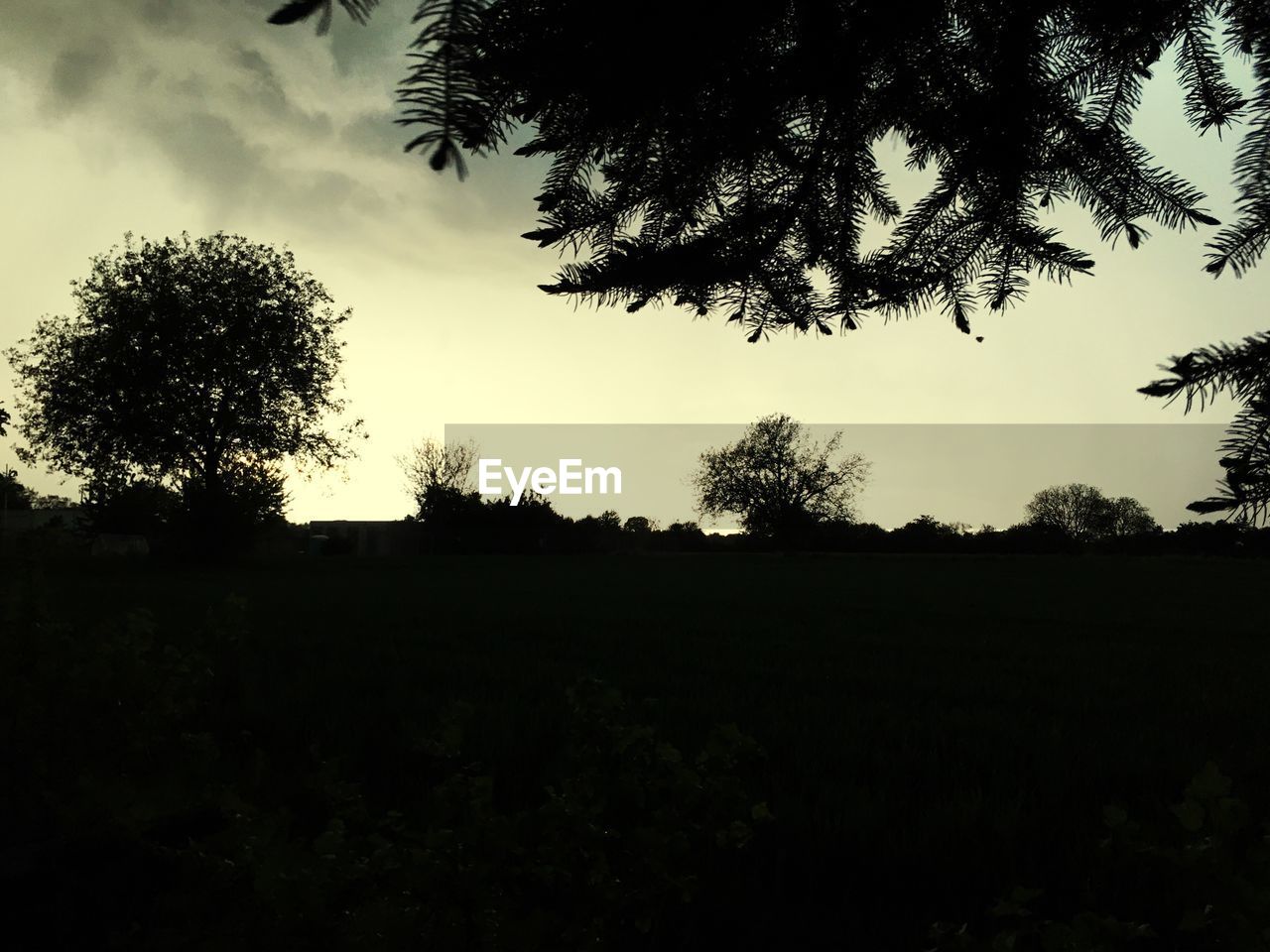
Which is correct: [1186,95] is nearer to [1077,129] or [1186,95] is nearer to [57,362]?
[1077,129]

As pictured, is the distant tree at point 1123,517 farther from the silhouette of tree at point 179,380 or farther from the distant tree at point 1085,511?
the silhouette of tree at point 179,380

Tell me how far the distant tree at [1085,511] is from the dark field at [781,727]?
3646 inches

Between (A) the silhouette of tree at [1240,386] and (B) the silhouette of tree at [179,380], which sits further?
(B) the silhouette of tree at [179,380]

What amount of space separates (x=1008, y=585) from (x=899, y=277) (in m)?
23.7

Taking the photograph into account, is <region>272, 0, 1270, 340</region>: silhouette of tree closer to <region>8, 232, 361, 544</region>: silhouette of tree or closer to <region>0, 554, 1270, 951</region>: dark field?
<region>0, 554, 1270, 951</region>: dark field

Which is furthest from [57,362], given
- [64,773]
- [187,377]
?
[64,773]

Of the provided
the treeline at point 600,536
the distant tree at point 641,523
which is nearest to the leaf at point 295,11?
the treeline at point 600,536

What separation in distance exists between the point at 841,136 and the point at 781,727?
3.56m

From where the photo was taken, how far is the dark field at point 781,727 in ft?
9.44

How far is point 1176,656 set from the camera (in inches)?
357

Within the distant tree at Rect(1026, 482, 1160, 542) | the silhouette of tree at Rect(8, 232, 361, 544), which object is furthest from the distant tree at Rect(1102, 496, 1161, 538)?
the silhouette of tree at Rect(8, 232, 361, 544)

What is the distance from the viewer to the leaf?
1332 mm

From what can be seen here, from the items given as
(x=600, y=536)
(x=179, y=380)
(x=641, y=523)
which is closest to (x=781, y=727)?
(x=179, y=380)

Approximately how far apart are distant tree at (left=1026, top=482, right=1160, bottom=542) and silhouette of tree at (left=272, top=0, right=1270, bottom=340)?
99.5 metres
